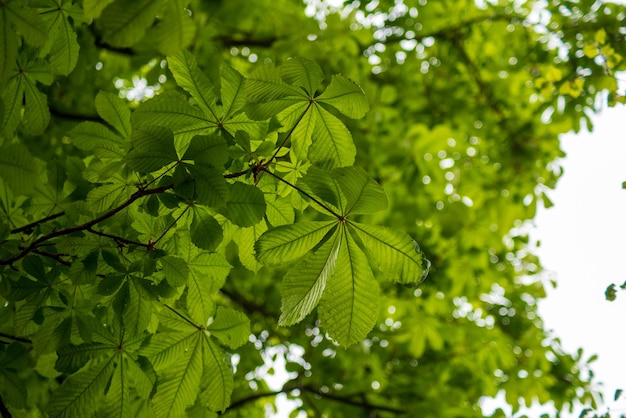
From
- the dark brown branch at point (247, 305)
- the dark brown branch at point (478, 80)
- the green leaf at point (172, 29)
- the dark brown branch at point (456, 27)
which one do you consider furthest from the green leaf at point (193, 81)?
the dark brown branch at point (478, 80)

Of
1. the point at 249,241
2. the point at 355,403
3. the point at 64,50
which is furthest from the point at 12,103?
the point at 355,403

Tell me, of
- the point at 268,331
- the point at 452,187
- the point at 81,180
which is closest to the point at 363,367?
the point at 268,331

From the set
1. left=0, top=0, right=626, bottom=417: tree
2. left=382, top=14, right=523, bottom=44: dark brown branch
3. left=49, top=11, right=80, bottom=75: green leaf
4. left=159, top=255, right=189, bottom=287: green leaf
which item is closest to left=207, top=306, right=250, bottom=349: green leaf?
left=0, top=0, right=626, bottom=417: tree

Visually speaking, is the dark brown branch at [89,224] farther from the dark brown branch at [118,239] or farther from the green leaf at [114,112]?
the green leaf at [114,112]

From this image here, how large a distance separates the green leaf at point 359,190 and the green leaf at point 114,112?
70 cm

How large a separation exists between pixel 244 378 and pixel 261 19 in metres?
2.26

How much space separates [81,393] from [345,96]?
95 cm

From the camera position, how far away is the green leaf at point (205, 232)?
107cm

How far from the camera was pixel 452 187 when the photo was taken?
143 inches

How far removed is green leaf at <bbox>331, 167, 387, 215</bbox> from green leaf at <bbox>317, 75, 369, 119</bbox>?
161 mm

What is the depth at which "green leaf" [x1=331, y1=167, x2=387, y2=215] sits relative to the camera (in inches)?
40.5

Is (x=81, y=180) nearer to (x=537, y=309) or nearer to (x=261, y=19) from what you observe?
(x=261, y=19)

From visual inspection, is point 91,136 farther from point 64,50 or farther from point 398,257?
point 398,257

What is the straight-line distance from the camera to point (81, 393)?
50.2 inches
